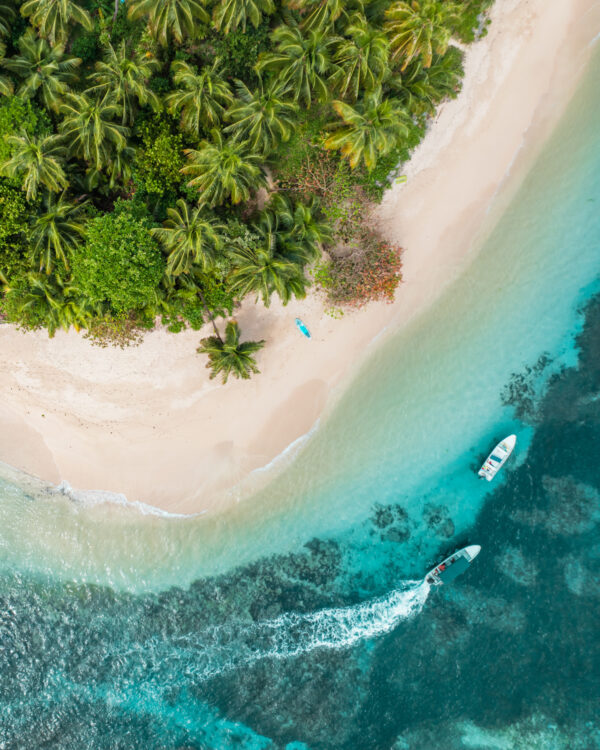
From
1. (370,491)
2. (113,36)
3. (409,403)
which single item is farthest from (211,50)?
(370,491)

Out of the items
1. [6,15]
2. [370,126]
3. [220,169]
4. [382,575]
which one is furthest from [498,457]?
[6,15]

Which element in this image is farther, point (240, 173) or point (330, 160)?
point (330, 160)

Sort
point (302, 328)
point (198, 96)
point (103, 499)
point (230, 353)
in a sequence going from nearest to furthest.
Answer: point (198, 96), point (230, 353), point (302, 328), point (103, 499)

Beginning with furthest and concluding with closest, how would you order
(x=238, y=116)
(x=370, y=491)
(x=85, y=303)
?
1. (x=370, y=491)
2. (x=85, y=303)
3. (x=238, y=116)

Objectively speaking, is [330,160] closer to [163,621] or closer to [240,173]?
[240,173]

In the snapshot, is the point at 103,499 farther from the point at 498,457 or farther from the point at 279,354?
the point at 498,457

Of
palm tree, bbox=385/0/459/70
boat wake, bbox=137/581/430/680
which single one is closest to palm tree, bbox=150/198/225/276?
palm tree, bbox=385/0/459/70
